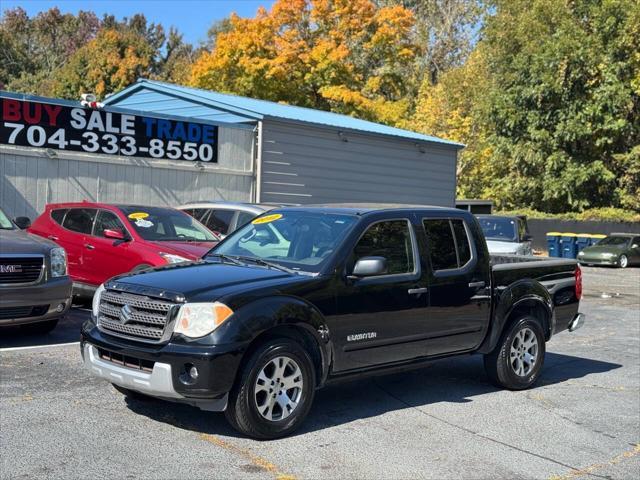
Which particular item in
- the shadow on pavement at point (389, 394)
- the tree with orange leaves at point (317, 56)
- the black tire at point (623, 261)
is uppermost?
the tree with orange leaves at point (317, 56)

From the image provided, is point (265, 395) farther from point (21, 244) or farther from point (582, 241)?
point (582, 241)

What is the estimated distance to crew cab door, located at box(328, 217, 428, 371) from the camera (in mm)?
5730

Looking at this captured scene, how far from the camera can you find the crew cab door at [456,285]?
21.1 ft

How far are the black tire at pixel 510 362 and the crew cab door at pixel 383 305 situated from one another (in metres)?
1.12

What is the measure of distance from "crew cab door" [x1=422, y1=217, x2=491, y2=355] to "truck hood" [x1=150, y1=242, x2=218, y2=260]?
13.1 feet

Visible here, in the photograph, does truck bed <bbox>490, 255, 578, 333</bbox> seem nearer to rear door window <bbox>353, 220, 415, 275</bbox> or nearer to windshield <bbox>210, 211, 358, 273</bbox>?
rear door window <bbox>353, 220, 415, 275</bbox>

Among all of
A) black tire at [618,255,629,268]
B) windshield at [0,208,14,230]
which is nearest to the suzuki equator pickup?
windshield at [0,208,14,230]

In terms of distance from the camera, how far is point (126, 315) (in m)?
5.39

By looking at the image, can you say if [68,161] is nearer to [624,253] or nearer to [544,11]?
[624,253]

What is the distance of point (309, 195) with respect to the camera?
64.0ft

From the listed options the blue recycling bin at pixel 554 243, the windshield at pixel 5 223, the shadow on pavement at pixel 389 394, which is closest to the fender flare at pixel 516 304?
the shadow on pavement at pixel 389 394

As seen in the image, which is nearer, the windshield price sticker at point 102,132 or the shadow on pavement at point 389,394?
the shadow on pavement at point 389,394

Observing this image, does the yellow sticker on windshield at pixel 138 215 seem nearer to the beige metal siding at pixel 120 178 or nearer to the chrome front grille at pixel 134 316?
the beige metal siding at pixel 120 178

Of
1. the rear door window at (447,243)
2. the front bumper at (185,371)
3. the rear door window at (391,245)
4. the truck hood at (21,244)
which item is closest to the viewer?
the front bumper at (185,371)
